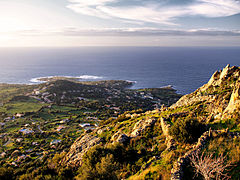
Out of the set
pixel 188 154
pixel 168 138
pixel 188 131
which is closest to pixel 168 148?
pixel 168 138

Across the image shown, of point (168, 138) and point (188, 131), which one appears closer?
point (188, 131)

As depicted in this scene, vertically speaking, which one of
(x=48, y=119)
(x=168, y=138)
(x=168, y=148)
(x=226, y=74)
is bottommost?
(x=48, y=119)

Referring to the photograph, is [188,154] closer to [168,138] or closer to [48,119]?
[168,138]

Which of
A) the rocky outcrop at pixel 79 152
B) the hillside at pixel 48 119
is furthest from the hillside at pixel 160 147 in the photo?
the hillside at pixel 48 119

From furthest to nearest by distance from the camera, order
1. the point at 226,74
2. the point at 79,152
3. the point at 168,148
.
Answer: the point at 226,74 → the point at 79,152 → the point at 168,148

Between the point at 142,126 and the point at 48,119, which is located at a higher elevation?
the point at 142,126

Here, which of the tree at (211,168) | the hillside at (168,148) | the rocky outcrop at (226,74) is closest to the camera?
the tree at (211,168)

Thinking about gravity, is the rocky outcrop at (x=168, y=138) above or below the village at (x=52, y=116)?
above

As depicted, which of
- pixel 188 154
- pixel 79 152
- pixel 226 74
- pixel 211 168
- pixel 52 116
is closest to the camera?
pixel 211 168

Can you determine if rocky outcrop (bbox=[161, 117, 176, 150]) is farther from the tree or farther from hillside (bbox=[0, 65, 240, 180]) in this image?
the tree

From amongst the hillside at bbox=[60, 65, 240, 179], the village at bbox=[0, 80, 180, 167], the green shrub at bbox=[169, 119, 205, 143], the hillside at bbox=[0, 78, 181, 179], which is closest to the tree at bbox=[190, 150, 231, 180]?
the hillside at bbox=[60, 65, 240, 179]

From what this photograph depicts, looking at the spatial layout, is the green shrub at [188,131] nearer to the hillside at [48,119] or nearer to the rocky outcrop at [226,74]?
the hillside at [48,119]

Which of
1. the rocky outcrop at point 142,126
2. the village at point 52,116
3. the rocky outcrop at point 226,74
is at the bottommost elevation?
the village at point 52,116

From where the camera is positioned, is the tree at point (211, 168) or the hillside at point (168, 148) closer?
the tree at point (211, 168)
